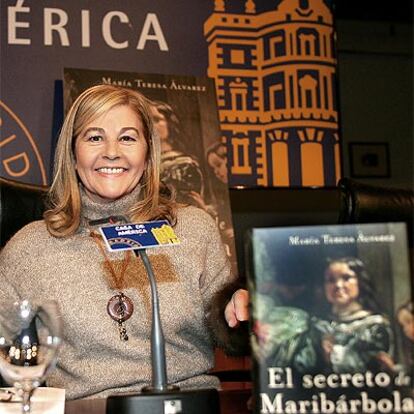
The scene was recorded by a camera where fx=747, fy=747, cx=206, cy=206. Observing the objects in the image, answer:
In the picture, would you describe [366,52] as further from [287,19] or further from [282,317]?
[282,317]

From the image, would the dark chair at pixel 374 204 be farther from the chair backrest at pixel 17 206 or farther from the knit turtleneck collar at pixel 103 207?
the chair backrest at pixel 17 206

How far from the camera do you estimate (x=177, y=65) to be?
11.3 ft

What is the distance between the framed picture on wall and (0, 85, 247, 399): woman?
347 cm

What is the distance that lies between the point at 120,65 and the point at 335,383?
2728 mm

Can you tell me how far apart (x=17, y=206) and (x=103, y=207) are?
314 millimetres

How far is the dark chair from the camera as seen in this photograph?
192 cm

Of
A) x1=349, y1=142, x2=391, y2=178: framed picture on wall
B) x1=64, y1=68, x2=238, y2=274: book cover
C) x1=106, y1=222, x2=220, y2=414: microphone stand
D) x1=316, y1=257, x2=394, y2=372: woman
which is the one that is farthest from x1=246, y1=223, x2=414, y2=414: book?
x1=349, y1=142, x2=391, y2=178: framed picture on wall

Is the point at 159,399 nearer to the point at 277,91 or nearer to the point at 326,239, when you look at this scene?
the point at 326,239

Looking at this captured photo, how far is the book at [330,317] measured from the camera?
2.71ft

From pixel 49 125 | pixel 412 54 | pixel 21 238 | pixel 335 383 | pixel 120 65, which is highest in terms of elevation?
pixel 412 54

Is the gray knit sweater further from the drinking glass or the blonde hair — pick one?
the drinking glass

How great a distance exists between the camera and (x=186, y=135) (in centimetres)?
321

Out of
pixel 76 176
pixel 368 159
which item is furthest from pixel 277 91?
pixel 368 159

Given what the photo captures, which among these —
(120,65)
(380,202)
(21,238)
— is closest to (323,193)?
(120,65)
